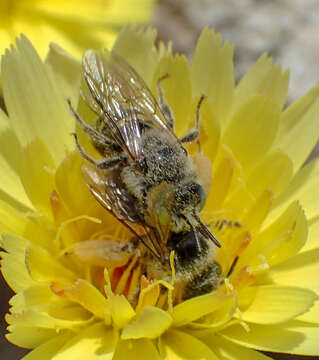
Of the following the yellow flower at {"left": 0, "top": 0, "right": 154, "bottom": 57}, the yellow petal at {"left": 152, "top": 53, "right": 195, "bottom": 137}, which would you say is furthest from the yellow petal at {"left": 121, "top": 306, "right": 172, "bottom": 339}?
the yellow flower at {"left": 0, "top": 0, "right": 154, "bottom": 57}

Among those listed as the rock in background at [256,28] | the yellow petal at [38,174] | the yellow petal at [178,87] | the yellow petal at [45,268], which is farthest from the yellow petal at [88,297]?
the rock in background at [256,28]

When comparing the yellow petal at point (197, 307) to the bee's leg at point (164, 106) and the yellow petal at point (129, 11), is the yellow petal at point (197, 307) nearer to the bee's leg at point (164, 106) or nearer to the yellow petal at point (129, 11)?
the bee's leg at point (164, 106)

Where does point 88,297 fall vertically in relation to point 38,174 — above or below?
below

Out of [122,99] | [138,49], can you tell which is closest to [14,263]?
[122,99]

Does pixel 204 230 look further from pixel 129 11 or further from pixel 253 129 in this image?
pixel 129 11

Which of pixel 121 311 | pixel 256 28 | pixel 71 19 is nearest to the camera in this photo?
pixel 121 311

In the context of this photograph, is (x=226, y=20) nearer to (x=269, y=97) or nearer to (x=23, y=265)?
(x=269, y=97)

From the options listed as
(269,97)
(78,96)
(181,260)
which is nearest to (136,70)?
(78,96)
